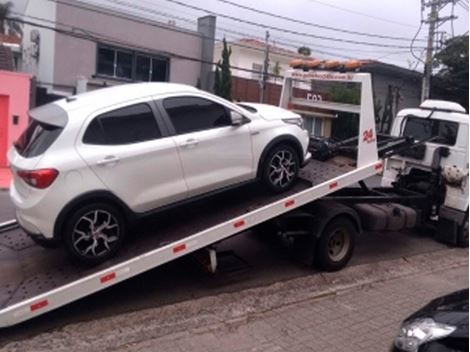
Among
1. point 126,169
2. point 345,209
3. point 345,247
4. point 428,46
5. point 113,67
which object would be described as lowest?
point 345,247

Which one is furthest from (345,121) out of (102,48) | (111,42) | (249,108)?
(102,48)

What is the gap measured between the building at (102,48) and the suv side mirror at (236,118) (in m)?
15.7

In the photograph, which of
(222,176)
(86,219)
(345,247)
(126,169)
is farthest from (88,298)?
(345,247)

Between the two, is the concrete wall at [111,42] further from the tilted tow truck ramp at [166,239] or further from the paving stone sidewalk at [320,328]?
the paving stone sidewalk at [320,328]

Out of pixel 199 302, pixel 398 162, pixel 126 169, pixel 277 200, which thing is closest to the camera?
pixel 126 169

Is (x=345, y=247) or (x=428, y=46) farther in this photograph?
(x=428, y=46)

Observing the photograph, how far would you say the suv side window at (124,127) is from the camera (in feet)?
19.0

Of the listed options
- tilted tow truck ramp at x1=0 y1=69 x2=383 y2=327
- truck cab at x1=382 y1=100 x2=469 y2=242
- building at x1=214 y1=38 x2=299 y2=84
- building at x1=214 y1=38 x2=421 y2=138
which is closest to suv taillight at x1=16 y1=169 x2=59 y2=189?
tilted tow truck ramp at x1=0 y1=69 x2=383 y2=327

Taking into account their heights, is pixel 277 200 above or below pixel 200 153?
below

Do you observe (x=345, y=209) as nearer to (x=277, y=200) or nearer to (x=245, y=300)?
(x=277, y=200)

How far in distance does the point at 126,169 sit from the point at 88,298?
1.63 meters

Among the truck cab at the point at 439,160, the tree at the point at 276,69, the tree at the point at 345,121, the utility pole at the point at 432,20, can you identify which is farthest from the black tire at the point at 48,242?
the tree at the point at 276,69

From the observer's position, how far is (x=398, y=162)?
33.5 feet

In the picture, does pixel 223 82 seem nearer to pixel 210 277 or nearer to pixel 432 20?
pixel 432 20
